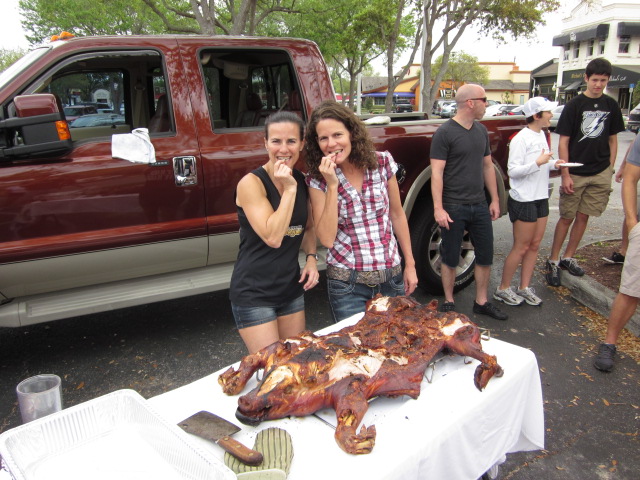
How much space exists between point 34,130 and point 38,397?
5.28ft

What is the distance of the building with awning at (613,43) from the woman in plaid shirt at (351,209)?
4588 cm

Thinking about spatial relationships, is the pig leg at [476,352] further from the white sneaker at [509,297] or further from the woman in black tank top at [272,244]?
the white sneaker at [509,297]

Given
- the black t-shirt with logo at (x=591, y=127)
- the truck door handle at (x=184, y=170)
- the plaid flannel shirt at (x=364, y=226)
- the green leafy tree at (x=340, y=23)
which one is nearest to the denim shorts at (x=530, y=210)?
the black t-shirt with logo at (x=591, y=127)

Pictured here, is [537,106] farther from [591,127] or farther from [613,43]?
[613,43]

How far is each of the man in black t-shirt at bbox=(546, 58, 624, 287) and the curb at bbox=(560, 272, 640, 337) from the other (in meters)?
0.15

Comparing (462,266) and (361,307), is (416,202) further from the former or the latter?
(361,307)

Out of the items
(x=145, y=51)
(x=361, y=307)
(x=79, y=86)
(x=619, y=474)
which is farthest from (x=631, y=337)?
(x=79, y=86)

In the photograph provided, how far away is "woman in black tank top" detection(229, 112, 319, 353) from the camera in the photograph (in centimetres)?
227

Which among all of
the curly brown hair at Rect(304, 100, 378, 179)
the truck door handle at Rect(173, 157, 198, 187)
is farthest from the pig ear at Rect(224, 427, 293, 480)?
the truck door handle at Rect(173, 157, 198, 187)

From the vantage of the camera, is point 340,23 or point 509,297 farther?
point 340,23

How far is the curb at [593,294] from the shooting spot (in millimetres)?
4047

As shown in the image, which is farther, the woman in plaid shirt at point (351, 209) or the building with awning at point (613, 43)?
the building with awning at point (613, 43)

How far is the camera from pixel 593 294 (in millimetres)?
4535

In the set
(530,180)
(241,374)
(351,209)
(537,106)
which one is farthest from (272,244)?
(537,106)
